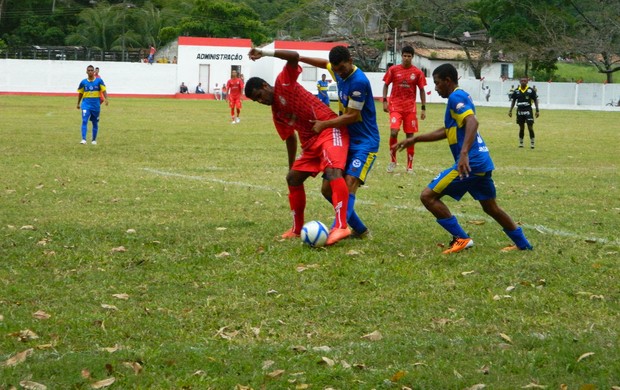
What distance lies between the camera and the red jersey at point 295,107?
9.46 meters

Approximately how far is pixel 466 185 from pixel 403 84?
9719 mm

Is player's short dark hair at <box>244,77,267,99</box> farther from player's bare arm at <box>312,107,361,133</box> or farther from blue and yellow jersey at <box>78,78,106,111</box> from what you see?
blue and yellow jersey at <box>78,78,106,111</box>

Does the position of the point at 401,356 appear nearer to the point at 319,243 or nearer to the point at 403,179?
the point at 319,243

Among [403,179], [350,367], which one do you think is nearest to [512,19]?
[403,179]

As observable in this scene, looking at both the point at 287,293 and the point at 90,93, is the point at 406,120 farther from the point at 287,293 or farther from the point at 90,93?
the point at 287,293

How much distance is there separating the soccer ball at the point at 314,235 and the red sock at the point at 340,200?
328 millimetres

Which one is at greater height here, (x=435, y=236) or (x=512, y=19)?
(x=512, y=19)

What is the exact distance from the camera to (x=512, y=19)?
78938 millimetres

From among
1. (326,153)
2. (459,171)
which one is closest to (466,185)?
(459,171)

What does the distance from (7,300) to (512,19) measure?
75691 mm

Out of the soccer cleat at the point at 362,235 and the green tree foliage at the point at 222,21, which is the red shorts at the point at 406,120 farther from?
the green tree foliage at the point at 222,21

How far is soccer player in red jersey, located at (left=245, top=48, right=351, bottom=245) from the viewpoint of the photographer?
9406mm

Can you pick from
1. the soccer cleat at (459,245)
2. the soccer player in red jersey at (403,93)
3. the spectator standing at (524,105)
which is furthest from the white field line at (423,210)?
the spectator standing at (524,105)

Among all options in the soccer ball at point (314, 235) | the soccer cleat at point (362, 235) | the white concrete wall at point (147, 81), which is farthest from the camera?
the white concrete wall at point (147, 81)
